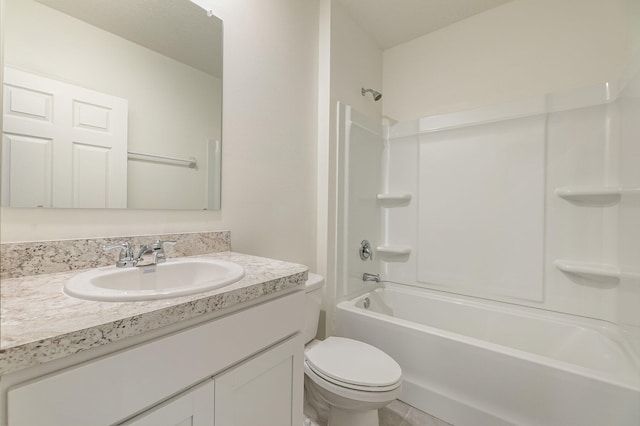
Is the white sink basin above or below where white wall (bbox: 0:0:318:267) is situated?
below

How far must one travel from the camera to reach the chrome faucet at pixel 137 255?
0.87 meters

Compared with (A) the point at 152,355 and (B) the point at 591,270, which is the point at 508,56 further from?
(A) the point at 152,355

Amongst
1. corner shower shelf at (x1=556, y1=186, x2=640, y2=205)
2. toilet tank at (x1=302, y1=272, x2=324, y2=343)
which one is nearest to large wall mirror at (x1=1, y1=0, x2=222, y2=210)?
toilet tank at (x1=302, y1=272, x2=324, y2=343)

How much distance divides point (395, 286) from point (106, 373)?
6.69ft

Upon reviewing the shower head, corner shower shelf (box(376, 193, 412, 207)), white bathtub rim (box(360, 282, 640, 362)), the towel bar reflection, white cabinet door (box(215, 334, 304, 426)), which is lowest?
white bathtub rim (box(360, 282, 640, 362))

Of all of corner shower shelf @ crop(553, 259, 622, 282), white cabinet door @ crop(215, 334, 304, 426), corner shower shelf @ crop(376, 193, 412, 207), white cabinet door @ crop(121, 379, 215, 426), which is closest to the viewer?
white cabinet door @ crop(121, 379, 215, 426)

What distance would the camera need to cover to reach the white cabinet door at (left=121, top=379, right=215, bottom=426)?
1.77 feet

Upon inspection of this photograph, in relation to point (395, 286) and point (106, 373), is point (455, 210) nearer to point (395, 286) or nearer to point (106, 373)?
point (395, 286)

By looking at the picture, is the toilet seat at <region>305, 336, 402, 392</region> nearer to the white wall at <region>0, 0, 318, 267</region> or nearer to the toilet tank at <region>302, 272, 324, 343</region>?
the toilet tank at <region>302, 272, 324, 343</region>

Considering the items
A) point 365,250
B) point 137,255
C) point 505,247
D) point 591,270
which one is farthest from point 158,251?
point 591,270

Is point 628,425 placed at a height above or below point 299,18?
below

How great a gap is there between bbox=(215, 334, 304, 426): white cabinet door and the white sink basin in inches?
9.3

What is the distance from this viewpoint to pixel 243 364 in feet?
2.34

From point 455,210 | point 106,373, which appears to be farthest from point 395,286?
point 106,373
